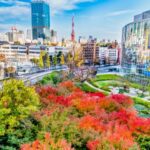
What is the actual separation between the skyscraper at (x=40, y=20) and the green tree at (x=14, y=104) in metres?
63.7

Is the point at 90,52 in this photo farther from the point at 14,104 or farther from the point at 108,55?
the point at 14,104

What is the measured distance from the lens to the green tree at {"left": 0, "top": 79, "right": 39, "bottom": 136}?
970 centimetres

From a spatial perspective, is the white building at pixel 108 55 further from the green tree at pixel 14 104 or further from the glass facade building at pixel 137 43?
the green tree at pixel 14 104

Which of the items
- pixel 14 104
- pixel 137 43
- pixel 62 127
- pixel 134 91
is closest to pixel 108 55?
pixel 137 43

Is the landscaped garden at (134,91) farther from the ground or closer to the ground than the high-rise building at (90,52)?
closer to the ground

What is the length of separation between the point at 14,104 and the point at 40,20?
6945 centimetres

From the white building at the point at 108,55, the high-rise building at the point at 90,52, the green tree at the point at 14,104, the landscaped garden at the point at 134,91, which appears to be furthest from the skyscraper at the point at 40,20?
the green tree at the point at 14,104

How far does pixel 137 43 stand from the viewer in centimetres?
3116

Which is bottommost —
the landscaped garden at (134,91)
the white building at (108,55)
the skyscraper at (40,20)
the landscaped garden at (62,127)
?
the landscaped garden at (134,91)

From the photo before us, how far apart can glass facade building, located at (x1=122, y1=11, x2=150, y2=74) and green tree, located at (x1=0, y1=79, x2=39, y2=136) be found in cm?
2089

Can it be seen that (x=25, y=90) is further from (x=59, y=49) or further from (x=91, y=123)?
(x=59, y=49)

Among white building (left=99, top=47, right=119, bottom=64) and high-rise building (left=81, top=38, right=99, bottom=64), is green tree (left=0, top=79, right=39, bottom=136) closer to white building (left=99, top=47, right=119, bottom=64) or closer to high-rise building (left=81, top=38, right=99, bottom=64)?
high-rise building (left=81, top=38, right=99, bottom=64)

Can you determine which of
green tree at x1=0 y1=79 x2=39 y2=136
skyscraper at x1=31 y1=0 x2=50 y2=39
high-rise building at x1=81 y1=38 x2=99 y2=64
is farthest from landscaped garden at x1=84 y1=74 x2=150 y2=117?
skyscraper at x1=31 y1=0 x2=50 y2=39

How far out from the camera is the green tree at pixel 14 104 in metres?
9.70
